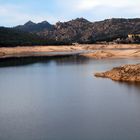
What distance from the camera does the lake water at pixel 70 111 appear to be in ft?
58.2

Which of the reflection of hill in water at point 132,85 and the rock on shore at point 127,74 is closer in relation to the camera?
the reflection of hill in water at point 132,85

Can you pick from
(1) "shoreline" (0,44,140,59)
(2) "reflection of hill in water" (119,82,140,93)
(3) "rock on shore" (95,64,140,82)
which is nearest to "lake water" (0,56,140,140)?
(2) "reflection of hill in water" (119,82,140,93)

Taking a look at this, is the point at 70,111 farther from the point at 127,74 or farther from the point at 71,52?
the point at 71,52

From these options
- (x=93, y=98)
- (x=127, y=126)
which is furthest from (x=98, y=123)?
(x=93, y=98)

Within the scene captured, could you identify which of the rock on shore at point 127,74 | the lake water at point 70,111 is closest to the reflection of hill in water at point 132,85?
the lake water at point 70,111

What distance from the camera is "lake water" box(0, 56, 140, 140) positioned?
17.7 meters

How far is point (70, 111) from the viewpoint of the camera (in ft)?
73.6

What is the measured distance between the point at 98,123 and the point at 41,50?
8433cm

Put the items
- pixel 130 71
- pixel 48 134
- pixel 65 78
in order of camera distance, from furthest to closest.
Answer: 1. pixel 65 78
2. pixel 130 71
3. pixel 48 134

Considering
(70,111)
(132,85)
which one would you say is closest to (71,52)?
(132,85)

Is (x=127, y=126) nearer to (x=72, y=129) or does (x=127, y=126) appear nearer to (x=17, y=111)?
(x=72, y=129)

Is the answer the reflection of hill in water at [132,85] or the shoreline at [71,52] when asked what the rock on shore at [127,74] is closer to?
the reflection of hill in water at [132,85]

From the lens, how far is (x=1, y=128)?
18703 millimetres

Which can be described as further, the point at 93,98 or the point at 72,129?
→ the point at 93,98
